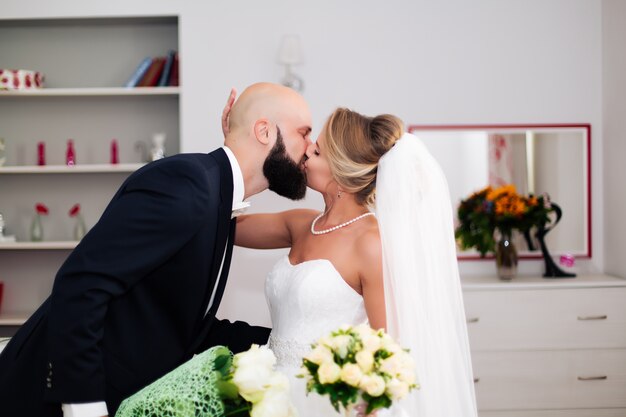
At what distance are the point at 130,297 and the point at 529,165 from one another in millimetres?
3340

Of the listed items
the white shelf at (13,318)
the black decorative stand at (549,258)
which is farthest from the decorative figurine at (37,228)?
the black decorative stand at (549,258)

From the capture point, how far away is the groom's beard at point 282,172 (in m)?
2.18

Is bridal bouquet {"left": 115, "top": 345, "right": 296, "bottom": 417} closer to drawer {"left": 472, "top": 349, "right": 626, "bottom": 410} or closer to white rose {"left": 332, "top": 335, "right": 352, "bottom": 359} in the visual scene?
white rose {"left": 332, "top": 335, "right": 352, "bottom": 359}

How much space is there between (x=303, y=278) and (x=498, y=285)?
1.96 metres

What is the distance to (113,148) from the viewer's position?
4469 millimetres

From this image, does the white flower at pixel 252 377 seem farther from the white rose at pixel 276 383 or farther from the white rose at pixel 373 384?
the white rose at pixel 373 384

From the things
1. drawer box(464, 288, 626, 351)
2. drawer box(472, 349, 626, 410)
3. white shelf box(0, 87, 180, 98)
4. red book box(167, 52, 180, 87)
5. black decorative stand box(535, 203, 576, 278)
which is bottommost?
drawer box(472, 349, 626, 410)

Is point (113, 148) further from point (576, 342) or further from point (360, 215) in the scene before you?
point (576, 342)

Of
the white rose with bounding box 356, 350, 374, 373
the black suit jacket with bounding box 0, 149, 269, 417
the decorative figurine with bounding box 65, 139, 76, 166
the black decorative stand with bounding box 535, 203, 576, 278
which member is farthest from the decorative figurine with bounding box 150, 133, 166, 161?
the white rose with bounding box 356, 350, 374, 373

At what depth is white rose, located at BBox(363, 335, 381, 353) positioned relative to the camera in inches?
53.9

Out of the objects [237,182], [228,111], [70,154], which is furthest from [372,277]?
[70,154]

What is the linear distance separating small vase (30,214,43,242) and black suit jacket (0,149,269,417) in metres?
2.79

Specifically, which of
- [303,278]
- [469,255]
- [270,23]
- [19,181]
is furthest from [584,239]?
[19,181]

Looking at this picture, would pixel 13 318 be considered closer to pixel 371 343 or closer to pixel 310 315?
pixel 310 315
